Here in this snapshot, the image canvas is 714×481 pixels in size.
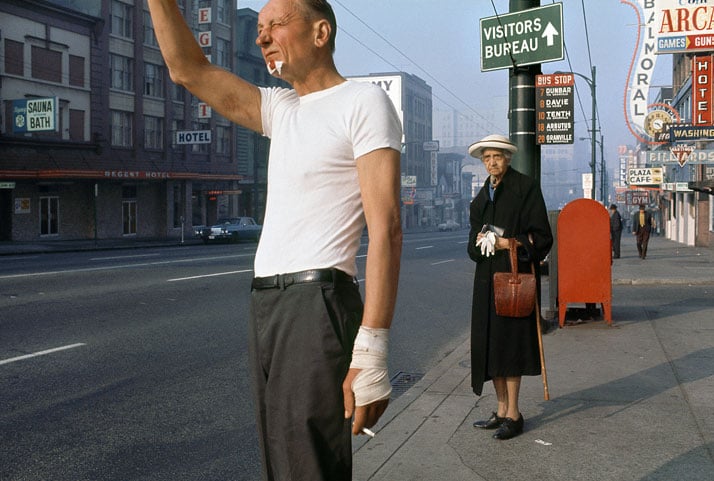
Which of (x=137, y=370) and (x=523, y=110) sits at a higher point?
(x=523, y=110)

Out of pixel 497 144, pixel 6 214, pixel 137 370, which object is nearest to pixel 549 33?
pixel 497 144

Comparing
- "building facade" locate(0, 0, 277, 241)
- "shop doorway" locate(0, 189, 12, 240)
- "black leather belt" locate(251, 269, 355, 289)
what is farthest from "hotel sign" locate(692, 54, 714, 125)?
"shop doorway" locate(0, 189, 12, 240)

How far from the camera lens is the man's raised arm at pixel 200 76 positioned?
256cm

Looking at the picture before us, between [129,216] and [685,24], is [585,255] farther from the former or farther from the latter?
[129,216]

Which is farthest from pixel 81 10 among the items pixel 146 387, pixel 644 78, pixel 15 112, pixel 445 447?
pixel 445 447

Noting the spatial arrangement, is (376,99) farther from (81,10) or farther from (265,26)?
(81,10)

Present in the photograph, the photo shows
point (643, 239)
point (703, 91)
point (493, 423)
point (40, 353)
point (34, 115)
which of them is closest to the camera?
point (493, 423)

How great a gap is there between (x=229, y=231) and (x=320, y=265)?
35.4 metres

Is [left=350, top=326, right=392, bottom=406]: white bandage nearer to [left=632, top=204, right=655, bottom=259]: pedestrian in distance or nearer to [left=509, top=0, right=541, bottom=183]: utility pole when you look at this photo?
[left=509, top=0, right=541, bottom=183]: utility pole

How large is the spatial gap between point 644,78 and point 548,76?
1993 cm

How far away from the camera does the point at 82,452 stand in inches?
191

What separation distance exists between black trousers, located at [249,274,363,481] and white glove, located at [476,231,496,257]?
119 inches

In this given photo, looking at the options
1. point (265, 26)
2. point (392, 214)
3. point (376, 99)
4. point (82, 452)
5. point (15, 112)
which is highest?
point (15, 112)

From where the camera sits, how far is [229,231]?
37.2 metres
